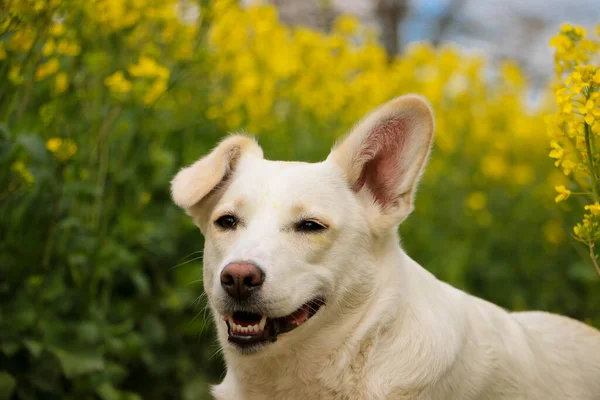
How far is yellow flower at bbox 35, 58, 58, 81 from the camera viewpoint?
4.07 meters

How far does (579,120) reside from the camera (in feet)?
9.17

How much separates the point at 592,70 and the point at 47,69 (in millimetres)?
2744

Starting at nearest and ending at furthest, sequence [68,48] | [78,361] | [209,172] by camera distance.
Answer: [209,172] → [78,361] → [68,48]

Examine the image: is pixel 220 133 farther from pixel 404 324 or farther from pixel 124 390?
pixel 404 324

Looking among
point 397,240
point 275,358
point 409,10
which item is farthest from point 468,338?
point 409,10

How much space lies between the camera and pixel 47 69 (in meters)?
4.12

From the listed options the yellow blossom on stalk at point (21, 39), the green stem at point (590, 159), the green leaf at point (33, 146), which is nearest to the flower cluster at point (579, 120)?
the green stem at point (590, 159)

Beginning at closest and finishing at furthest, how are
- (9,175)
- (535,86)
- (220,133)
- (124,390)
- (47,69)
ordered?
(9,175) < (47,69) < (124,390) < (220,133) < (535,86)

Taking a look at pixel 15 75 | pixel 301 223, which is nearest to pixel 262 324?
pixel 301 223

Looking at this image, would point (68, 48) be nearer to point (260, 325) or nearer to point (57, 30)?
point (57, 30)

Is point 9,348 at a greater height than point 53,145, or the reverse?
point 53,145

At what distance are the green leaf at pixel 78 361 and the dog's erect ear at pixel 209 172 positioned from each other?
51.1 inches

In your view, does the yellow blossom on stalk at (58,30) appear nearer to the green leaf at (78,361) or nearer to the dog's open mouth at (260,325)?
the green leaf at (78,361)

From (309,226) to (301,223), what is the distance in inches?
1.2
